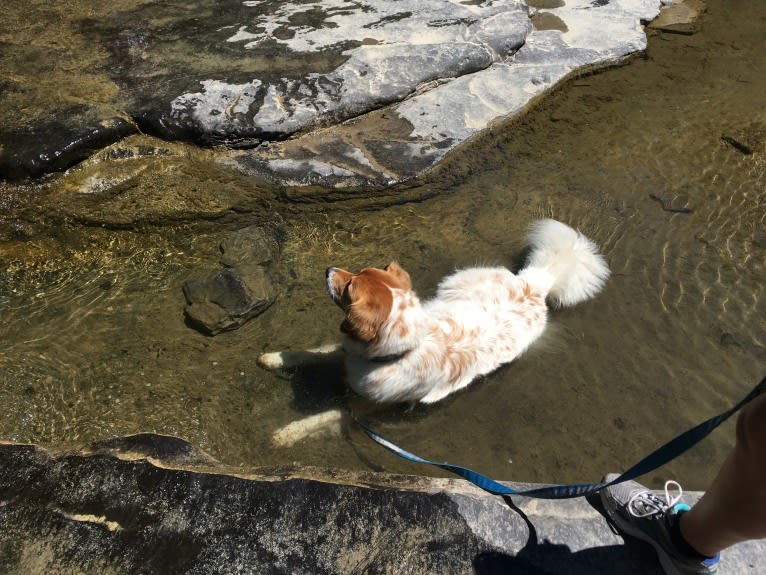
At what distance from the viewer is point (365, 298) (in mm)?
2891

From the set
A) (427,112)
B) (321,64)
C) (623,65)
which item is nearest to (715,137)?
(623,65)

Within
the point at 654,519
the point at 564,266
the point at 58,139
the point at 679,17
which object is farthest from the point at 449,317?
the point at 679,17

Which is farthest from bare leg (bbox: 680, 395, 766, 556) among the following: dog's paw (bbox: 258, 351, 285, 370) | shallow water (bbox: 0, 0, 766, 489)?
dog's paw (bbox: 258, 351, 285, 370)

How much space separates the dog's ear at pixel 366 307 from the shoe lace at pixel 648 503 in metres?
1.46

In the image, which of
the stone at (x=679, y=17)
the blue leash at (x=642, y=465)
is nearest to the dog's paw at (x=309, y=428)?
the blue leash at (x=642, y=465)

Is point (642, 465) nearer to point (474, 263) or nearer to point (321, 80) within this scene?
point (474, 263)

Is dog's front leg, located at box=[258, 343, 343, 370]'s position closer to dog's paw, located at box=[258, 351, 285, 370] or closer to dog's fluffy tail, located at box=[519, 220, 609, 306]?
dog's paw, located at box=[258, 351, 285, 370]

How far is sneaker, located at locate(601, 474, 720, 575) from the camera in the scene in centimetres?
211

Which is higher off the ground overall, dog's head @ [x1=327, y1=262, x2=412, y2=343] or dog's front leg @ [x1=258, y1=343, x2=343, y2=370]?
dog's head @ [x1=327, y1=262, x2=412, y2=343]

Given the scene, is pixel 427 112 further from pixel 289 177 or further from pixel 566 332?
pixel 566 332

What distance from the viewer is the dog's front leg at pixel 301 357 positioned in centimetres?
353

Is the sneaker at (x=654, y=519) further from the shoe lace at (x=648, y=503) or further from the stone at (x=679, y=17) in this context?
the stone at (x=679, y=17)

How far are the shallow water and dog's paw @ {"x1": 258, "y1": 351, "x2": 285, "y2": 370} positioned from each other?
0.18 feet

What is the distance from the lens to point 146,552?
7.20 feet
